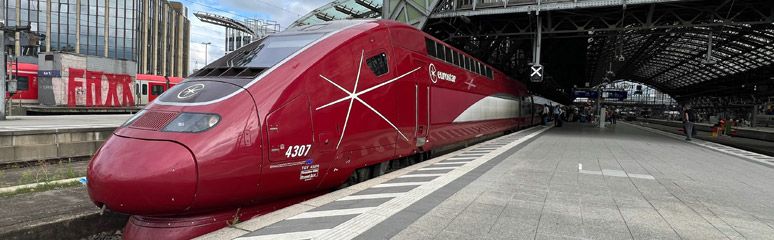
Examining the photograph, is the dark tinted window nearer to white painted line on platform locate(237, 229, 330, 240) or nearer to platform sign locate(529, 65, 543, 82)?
white painted line on platform locate(237, 229, 330, 240)

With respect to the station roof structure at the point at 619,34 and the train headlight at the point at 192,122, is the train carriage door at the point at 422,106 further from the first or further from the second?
the station roof structure at the point at 619,34

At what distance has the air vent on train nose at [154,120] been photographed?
171 inches

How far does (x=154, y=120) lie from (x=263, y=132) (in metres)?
1.17

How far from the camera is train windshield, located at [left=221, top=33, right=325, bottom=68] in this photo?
Result: 18.0ft

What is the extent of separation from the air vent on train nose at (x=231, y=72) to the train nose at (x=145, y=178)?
1406mm

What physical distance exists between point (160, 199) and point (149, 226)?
22.9 inches

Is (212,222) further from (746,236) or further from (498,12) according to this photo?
(498,12)

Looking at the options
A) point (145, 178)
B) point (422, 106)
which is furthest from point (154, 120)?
point (422, 106)

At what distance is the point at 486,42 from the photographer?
2588 centimetres

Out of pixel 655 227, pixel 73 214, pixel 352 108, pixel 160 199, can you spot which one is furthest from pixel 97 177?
pixel 655 227

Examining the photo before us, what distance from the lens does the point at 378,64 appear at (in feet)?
22.9

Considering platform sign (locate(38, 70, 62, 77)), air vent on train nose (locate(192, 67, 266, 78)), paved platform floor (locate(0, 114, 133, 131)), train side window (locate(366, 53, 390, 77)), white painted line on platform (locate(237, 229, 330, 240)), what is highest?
platform sign (locate(38, 70, 62, 77))

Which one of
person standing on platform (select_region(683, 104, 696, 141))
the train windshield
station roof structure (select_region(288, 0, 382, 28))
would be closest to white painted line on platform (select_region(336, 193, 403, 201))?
the train windshield

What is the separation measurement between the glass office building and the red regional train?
49.8m
